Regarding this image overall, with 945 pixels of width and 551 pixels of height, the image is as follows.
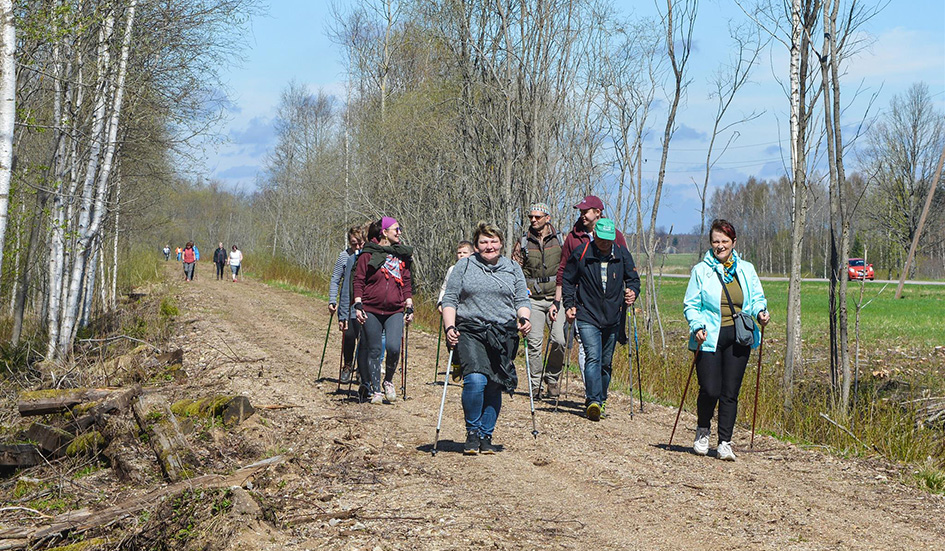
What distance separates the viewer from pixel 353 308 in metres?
9.98

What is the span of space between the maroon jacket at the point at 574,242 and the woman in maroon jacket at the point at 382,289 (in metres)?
1.77

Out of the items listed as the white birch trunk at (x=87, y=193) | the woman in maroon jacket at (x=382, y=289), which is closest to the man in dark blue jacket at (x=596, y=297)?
the woman in maroon jacket at (x=382, y=289)

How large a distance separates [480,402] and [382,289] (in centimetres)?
280

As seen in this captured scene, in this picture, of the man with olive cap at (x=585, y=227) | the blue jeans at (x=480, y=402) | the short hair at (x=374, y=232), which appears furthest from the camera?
the short hair at (x=374, y=232)

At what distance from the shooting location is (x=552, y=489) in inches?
247

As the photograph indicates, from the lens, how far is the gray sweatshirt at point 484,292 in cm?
709

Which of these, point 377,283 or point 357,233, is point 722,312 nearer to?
point 377,283

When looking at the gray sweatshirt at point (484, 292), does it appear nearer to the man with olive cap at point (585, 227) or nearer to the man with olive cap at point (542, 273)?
the man with olive cap at point (585, 227)

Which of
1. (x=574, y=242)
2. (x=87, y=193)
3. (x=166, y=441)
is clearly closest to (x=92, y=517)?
(x=166, y=441)

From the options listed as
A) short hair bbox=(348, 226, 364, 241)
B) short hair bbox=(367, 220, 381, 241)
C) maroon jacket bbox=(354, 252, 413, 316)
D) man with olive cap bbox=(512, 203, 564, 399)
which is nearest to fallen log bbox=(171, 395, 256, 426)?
maroon jacket bbox=(354, 252, 413, 316)

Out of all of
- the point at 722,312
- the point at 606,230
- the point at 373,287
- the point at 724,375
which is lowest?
the point at 724,375

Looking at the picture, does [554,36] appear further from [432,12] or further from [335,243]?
[335,243]

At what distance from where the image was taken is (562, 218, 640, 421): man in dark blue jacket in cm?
867

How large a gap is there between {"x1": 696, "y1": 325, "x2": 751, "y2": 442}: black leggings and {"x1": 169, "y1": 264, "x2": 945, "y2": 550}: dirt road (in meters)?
0.44
